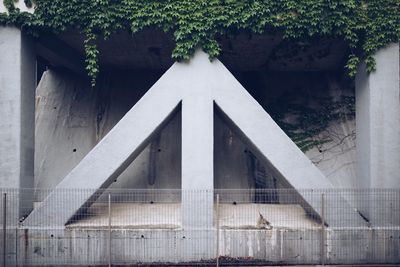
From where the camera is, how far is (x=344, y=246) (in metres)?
11.4

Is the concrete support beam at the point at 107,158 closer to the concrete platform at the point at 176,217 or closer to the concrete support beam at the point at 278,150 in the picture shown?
the concrete platform at the point at 176,217

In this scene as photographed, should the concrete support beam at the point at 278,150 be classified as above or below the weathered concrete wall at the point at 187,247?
above

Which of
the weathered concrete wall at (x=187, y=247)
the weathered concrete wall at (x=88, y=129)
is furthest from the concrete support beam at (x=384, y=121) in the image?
the weathered concrete wall at (x=88, y=129)

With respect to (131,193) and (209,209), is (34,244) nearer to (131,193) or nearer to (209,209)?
(131,193)

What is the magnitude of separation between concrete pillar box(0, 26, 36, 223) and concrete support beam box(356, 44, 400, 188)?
9328 millimetres

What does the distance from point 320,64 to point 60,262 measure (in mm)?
10082

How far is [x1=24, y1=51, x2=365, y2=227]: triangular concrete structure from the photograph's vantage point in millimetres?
11438

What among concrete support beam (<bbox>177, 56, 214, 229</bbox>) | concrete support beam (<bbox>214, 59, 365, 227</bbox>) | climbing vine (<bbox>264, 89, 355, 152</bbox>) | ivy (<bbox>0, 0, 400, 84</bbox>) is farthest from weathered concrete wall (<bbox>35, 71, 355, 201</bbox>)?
ivy (<bbox>0, 0, 400, 84</bbox>)

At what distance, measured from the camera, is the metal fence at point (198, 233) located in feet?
36.4

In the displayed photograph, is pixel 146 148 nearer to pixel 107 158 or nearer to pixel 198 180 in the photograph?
pixel 107 158

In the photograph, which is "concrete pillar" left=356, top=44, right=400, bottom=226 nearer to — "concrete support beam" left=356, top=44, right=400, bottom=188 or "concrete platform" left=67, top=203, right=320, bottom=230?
"concrete support beam" left=356, top=44, right=400, bottom=188

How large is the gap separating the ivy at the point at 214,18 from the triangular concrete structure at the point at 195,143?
0.86 m

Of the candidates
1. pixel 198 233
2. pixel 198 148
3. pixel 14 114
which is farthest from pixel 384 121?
pixel 14 114

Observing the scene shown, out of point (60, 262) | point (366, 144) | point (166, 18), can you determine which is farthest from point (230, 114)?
point (60, 262)
